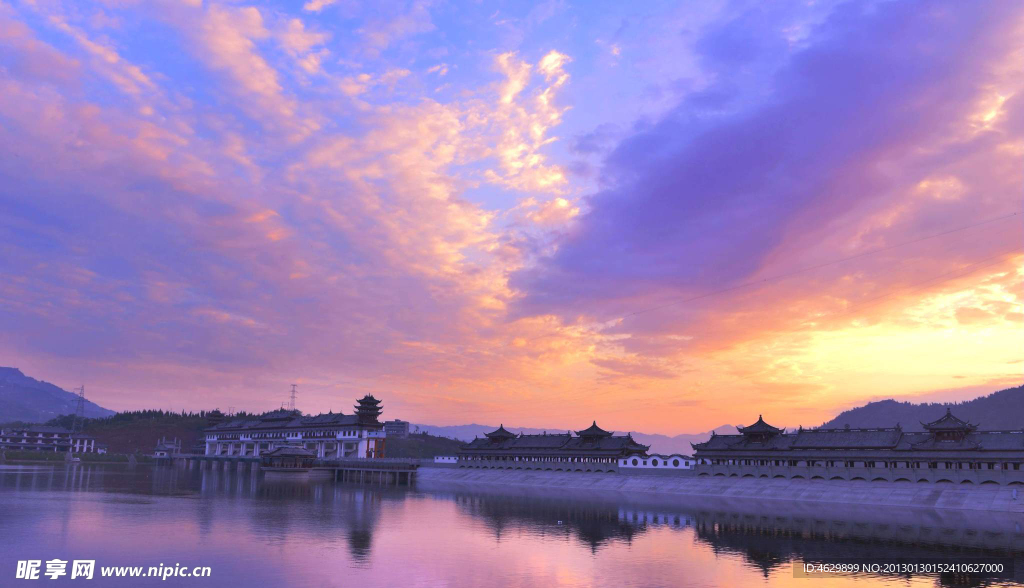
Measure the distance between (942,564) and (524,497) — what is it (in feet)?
195

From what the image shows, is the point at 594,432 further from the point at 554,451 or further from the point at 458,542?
the point at 458,542

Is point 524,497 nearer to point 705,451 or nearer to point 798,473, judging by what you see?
point 705,451

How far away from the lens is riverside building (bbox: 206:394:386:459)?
15275 centimetres

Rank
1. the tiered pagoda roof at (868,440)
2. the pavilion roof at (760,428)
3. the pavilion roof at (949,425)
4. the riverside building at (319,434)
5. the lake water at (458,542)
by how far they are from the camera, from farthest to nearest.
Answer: the riverside building at (319,434) < the pavilion roof at (760,428) < the pavilion roof at (949,425) < the tiered pagoda roof at (868,440) < the lake water at (458,542)

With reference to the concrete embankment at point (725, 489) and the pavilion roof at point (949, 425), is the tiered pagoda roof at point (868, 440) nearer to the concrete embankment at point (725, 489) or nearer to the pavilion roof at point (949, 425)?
the pavilion roof at point (949, 425)

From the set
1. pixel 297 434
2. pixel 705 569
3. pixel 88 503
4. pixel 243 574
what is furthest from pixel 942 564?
pixel 297 434

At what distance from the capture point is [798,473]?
3634 inches

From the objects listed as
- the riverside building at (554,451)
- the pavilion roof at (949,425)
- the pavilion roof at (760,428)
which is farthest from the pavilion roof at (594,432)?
the pavilion roof at (949,425)

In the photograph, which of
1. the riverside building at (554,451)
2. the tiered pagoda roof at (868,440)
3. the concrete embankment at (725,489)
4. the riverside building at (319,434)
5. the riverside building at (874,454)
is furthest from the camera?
the riverside building at (319,434)

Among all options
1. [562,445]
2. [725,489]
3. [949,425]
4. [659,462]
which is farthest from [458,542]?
[562,445]

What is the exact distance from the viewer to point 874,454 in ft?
280

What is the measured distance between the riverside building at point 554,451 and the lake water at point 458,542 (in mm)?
33127

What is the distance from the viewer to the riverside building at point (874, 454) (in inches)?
3024

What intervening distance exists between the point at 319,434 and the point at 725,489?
105 m
